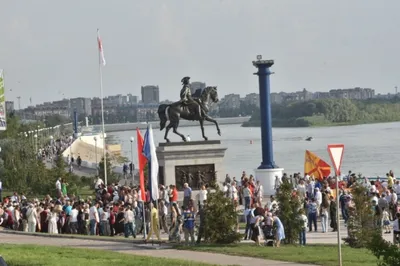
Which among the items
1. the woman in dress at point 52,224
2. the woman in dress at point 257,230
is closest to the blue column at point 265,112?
the woman in dress at point 52,224

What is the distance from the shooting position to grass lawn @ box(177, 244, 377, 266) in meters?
19.9

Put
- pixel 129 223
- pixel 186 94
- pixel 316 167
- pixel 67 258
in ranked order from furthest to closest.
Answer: pixel 186 94 < pixel 316 167 < pixel 129 223 < pixel 67 258

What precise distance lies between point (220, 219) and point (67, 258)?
13.9ft

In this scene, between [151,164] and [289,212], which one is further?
[151,164]

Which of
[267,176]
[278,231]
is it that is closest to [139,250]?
[278,231]

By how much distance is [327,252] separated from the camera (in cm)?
2181

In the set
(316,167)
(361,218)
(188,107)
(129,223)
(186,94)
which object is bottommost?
(129,223)

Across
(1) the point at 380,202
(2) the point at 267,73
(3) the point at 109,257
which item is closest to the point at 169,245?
(3) the point at 109,257

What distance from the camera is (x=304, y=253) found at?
21.4 m

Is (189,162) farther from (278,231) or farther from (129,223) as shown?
(278,231)

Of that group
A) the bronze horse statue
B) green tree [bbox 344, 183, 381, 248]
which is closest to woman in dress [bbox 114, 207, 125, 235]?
green tree [bbox 344, 183, 381, 248]

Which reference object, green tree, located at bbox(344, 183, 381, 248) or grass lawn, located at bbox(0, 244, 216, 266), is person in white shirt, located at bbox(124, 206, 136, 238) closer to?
grass lawn, located at bbox(0, 244, 216, 266)

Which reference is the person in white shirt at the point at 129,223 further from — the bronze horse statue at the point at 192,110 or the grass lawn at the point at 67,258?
the bronze horse statue at the point at 192,110

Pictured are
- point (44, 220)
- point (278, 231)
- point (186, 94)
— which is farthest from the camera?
point (186, 94)
